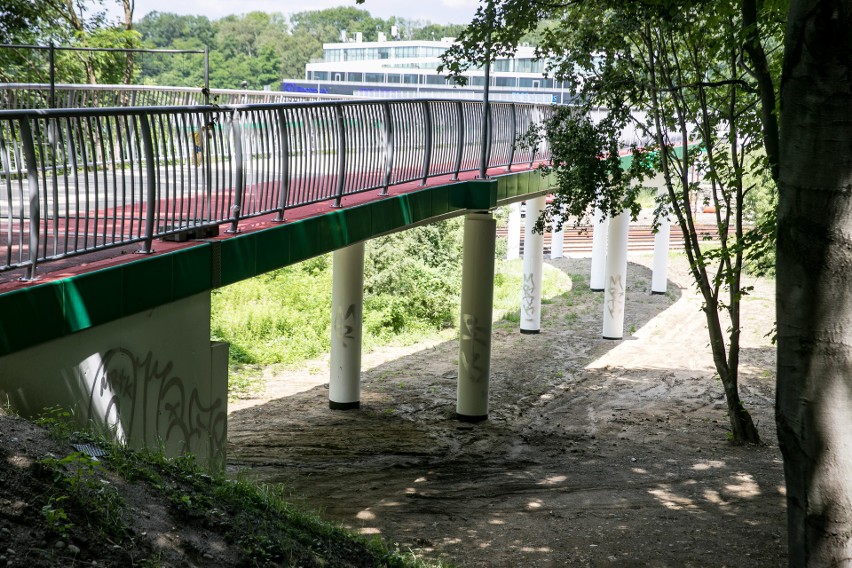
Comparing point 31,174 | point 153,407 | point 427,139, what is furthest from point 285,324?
point 31,174

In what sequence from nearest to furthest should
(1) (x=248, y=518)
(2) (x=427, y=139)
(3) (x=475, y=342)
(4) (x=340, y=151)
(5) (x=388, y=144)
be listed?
(1) (x=248, y=518) → (4) (x=340, y=151) → (5) (x=388, y=144) → (2) (x=427, y=139) → (3) (x=475, y=342)

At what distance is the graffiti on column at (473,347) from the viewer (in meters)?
15.9

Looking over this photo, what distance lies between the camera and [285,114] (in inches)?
367

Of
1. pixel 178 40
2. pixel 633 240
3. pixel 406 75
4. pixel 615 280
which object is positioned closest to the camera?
pixel 615 280

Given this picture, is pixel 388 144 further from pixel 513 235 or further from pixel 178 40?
pixel 178 40

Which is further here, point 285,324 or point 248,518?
point 285,324

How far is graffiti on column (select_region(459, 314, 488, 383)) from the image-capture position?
15.9 metres

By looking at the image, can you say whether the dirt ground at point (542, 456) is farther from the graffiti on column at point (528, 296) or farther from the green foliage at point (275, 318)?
the graffiti on column at point (528, 296)

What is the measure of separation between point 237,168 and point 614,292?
1738 centimetres

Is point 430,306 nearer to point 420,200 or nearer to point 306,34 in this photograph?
point 420,200

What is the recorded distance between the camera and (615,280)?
24.8m

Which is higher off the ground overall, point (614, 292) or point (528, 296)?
point (614, 292)

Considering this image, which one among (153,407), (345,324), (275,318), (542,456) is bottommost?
(542,456)

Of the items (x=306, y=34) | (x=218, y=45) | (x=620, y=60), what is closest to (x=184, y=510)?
(x=620, y=60)
